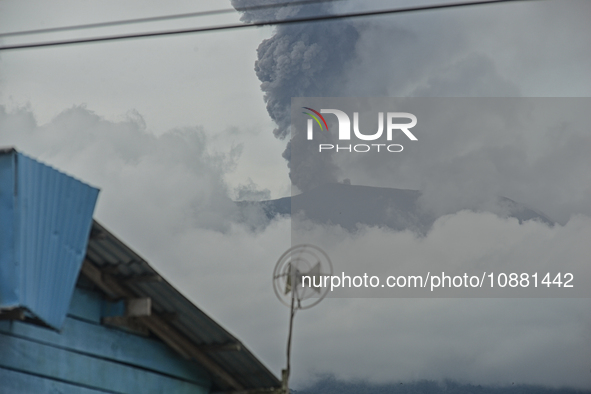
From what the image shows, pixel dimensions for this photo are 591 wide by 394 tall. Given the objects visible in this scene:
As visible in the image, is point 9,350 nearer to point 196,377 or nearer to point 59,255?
point 59,255

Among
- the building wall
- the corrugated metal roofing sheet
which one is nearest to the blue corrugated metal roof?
the corrugated metal roofing sheet

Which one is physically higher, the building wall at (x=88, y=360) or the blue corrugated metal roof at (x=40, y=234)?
the blue corrugated metal roof at (x=40, y=234)

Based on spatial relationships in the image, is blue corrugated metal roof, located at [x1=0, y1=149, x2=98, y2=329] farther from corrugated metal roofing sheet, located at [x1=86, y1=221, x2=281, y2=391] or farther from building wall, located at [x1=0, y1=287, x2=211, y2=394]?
building wall, located at [x1=0, y1=287, x2=211, y2=394]

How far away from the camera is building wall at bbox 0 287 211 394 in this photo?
26.9 feet

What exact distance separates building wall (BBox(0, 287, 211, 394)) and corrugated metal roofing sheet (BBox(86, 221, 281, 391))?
394 millimetres

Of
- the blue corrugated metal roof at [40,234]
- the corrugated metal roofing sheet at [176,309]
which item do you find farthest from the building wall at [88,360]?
the blue corrugated metal roof at [40,234]

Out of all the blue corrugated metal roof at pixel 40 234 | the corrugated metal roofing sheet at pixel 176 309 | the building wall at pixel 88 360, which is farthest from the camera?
the corrugated metal roofing sheet at pixel 176 309

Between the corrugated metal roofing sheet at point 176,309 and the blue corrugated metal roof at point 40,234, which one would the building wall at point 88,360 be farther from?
the blue corrugated metal roof at point 40,234

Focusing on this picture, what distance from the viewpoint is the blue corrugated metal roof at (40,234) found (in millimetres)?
7465

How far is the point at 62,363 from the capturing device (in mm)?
8750

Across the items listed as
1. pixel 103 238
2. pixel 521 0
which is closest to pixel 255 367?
pixel 103 238

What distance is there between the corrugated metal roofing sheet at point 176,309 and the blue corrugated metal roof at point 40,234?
2.07ft

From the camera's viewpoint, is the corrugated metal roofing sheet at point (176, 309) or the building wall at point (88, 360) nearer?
the building wall at point (88, 360)

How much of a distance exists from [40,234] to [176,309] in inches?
106
